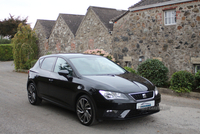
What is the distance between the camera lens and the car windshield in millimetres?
5832

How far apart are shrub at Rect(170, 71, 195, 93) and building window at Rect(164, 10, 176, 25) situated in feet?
13.6

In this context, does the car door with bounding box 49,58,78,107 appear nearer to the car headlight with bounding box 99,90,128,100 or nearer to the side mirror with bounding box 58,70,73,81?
the side mirror with bounding box 58,70,73,81

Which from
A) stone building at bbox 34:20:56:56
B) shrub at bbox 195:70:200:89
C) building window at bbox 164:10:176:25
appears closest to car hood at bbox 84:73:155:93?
shrub at bbox 195:70:200:89

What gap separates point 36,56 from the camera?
24391 millimetres

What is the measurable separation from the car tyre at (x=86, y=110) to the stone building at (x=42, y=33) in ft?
60.5

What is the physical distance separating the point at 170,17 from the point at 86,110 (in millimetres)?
9156

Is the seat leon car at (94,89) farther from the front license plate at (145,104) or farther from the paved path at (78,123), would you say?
the paved path at (78,123)

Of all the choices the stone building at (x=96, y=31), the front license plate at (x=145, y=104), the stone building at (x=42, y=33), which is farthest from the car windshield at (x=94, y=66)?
the stone building at (x=42, y=33)

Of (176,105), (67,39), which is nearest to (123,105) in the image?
(176,105)

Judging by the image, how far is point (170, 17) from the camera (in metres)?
12.5

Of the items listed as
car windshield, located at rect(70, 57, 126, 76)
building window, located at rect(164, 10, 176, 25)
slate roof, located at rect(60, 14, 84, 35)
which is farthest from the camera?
slate roof, located at rect(60, 14, 84, 35)

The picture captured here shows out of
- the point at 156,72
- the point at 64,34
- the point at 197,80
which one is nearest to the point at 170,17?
the point at 156,72

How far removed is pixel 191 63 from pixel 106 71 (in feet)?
23.5

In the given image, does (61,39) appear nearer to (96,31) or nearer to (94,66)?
(96,31)
